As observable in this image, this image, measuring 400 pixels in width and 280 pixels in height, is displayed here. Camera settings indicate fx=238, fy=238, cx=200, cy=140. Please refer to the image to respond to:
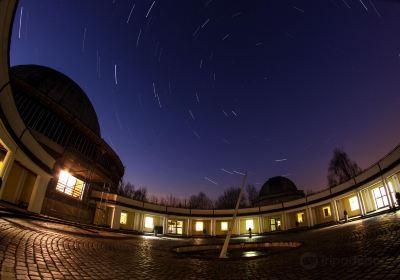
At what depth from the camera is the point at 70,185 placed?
2347cm

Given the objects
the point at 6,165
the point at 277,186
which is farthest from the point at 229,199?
the point at 6,165

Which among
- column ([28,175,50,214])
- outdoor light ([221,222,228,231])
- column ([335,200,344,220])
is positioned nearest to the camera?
column ([28,175,50,214])

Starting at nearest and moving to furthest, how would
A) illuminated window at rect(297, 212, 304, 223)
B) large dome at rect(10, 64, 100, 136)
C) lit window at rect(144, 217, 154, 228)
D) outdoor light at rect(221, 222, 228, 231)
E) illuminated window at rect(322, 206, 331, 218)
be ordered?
large dome at rect(10, 64, 100, 136) < illuminated window at rect(322, 206, 331, 218) < illuminated window at rect(297, 212, 304, 223) < lit window at rect(144, 217, 154, 228) < outdoor light at rect(221, 222, 228, 231)

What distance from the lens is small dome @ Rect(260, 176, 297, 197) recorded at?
51.1 m

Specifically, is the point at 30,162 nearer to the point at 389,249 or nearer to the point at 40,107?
the point at 40,107

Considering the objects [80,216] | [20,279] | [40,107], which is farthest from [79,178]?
[20,279]

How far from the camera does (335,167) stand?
167 feet

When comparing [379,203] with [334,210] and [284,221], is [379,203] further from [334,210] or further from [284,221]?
[284,221]

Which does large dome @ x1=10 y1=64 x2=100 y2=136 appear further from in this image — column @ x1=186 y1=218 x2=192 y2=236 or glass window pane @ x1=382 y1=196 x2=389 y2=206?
glass window pane @ x1=382 y1=196 x2=389 y2=206

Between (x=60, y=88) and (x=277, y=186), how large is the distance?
44232mm

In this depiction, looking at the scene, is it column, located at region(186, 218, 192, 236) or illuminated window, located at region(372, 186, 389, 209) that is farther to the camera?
column, located at region(186, 218, 192, 236)

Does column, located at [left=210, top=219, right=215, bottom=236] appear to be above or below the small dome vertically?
below

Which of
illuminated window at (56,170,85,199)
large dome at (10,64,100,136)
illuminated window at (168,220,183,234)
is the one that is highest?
large dome at (10,64,100,136)

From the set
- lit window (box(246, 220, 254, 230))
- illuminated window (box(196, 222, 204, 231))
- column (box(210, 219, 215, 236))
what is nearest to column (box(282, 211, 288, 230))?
lit window (box(246, 220, 254, 230))
